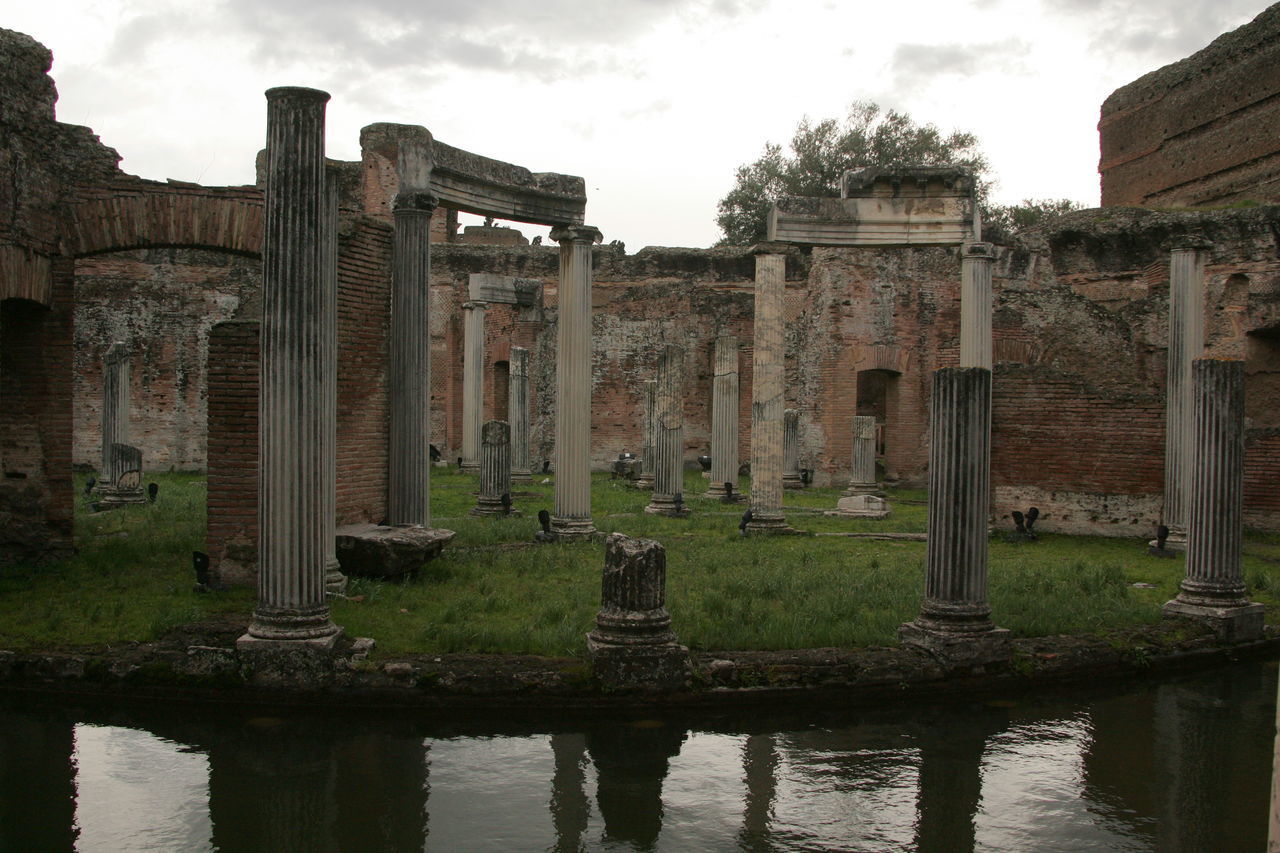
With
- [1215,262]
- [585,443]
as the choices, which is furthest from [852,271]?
[585,443]

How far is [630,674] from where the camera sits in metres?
6.26

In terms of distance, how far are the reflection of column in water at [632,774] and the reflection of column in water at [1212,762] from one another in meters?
2.21

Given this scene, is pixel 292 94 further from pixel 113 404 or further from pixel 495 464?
pixel 113 404

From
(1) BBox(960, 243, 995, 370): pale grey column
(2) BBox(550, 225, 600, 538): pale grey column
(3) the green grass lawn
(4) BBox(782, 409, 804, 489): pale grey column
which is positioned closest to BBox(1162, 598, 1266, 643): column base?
(3) the green grass lawn

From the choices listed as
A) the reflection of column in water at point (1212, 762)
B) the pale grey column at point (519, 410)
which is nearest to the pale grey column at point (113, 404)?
the pale grey column at point (519, 410)

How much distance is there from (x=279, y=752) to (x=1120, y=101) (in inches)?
1031

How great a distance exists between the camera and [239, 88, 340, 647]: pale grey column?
6.39 m

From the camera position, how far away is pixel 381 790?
5.02 metres

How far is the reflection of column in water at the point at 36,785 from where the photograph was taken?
4441 millimetres

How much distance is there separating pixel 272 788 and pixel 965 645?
424cm

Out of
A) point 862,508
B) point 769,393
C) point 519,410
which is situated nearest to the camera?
point 769,393

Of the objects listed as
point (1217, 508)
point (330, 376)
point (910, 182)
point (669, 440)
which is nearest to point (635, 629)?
point (330, 376)

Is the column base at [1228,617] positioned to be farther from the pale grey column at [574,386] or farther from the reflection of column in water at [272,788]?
the reflection of column in water at [272,788]

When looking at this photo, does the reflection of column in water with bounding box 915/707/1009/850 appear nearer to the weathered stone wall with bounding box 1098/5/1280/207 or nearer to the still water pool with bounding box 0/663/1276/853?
the still water pool with bounding box 0/663/1276/853
